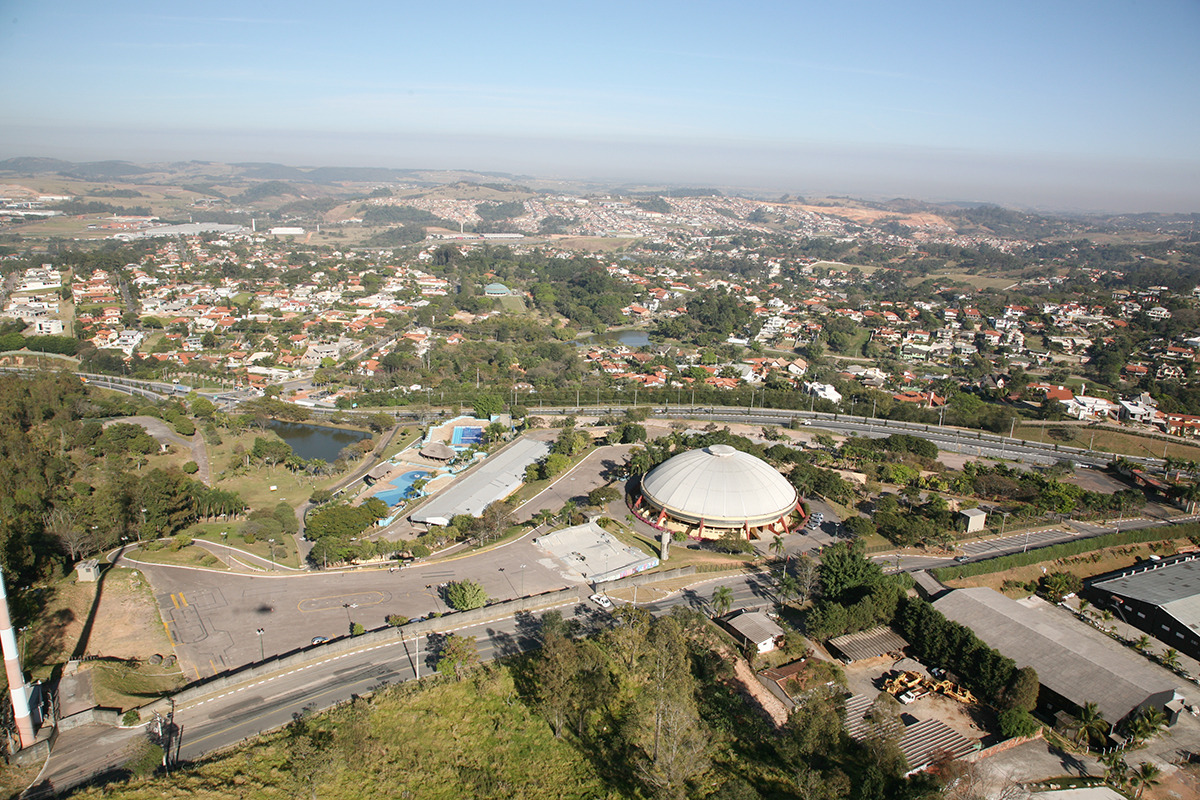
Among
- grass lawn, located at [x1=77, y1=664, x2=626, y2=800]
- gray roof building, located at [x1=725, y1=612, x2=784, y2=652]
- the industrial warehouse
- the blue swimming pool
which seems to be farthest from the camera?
the blue swimming pool

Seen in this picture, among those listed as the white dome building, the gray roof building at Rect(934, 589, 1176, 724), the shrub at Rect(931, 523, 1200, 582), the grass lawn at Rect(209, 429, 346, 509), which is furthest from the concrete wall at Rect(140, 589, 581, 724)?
the shrub at Rect(931, 523, 1200, 582)

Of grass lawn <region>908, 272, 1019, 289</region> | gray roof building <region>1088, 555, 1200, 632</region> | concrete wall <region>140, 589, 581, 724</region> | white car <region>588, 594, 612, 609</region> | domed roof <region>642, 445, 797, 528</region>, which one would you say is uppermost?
grass lawn <region>908, 272, 1019, 289</region>

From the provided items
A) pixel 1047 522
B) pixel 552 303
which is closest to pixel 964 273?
pixel 552 303

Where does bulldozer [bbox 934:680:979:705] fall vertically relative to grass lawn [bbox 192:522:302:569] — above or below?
above

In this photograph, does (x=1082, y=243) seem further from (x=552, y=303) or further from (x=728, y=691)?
(x=728, y=691)

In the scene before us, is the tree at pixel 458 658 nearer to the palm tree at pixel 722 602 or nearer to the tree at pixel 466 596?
the tree at pixel 466 596

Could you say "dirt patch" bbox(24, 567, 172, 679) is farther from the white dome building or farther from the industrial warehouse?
the industrial warehouse
